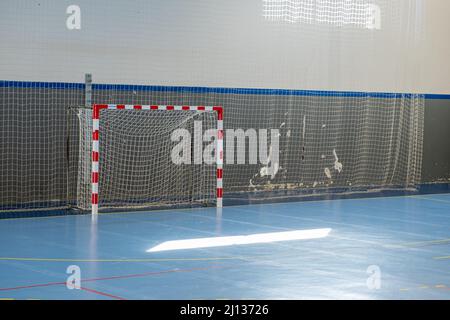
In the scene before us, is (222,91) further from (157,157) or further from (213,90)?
(157,157)

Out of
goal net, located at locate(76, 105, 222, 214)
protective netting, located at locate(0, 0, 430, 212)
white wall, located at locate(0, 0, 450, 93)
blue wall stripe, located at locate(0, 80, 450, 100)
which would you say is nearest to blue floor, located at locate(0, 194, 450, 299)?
goal net, located at locate(76, 105, 222, 214)

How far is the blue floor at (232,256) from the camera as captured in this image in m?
8.85

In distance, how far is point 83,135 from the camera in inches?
639

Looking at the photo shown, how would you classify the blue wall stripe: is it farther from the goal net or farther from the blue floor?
the blue floor

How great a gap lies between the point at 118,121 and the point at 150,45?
173 cm

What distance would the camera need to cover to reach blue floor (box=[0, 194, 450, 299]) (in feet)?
29.0

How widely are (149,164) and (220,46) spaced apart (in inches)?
121

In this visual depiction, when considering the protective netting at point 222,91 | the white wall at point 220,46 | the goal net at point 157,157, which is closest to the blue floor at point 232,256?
the goal net at point 157,157

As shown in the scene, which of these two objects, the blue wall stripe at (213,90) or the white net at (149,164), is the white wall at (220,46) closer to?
the blue wall stripe at (213,90)

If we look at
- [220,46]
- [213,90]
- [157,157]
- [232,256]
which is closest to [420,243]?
[232,256]

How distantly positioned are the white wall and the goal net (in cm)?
84

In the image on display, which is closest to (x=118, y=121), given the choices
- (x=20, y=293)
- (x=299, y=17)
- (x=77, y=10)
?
(x=77, y=10)

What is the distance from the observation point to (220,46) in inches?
712

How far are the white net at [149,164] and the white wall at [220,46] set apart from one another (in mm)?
834
